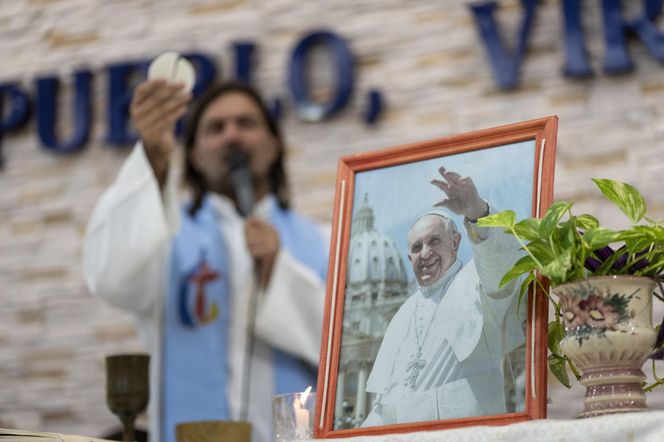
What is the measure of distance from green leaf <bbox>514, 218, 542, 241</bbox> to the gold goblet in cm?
73

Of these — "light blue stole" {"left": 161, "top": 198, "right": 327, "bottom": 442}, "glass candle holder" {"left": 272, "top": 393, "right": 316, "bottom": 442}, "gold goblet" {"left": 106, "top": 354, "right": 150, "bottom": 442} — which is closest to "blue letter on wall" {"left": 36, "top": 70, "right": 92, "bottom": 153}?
"light blue stole" {"left": 161, "top": 198, "right": 327, "bottom": 442}

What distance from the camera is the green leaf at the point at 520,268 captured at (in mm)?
1129

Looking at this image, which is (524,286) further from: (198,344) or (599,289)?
(198,344)

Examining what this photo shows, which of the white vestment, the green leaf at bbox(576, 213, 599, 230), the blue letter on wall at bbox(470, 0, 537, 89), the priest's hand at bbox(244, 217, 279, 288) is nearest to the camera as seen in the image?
the green leaf at bbox(576, 213, 599, 230)

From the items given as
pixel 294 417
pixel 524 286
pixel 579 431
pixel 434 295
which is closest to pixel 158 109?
pixel 294 417

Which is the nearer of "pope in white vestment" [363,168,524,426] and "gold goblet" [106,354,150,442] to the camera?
"pope in white vestment" [363,168,524,426]

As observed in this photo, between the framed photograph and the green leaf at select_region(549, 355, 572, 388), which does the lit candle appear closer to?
the framed photograph

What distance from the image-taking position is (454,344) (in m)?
1.17

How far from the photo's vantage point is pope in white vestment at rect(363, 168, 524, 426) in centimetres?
114

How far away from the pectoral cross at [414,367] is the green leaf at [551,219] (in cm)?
19

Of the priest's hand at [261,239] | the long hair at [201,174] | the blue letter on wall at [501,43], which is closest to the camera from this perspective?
the priest's hand at [261,239]

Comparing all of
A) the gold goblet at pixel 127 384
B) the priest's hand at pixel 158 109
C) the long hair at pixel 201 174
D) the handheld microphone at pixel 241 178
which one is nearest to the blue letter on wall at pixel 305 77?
the long hair at pixel 201 174

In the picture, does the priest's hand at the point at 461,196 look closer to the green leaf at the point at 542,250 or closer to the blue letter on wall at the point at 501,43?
the green leaf at the point at 542,250

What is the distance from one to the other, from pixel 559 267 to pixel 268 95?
2.78 m
